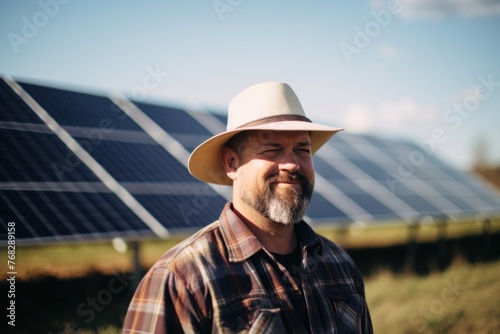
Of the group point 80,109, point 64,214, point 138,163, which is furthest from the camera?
point 80,109

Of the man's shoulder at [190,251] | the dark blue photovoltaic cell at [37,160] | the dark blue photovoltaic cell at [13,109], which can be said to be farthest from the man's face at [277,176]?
the dark blue photovoltaic cell at [13,109]

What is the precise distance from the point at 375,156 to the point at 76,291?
36.9 ft

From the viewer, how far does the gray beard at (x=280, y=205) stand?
10.1 ft

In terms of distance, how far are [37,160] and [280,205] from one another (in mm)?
4587

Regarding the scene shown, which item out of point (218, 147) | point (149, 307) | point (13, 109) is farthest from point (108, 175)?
point (149, 307)

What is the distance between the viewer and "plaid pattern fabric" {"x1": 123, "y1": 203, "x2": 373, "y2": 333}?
263cm

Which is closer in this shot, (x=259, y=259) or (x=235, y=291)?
(x=235, y=291)

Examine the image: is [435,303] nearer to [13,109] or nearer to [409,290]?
[409,290]

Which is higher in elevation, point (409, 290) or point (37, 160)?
point (37, 160)

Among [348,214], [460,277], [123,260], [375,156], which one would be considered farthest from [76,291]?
[375,156]

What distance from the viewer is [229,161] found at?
11.3 feet

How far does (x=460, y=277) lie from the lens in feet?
37.1

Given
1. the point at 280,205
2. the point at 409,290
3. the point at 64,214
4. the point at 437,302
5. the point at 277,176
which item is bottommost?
the point at 409,290

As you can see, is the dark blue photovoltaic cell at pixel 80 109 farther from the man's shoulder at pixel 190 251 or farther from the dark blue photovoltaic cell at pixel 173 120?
the man's shoulder at pixel 190 251
